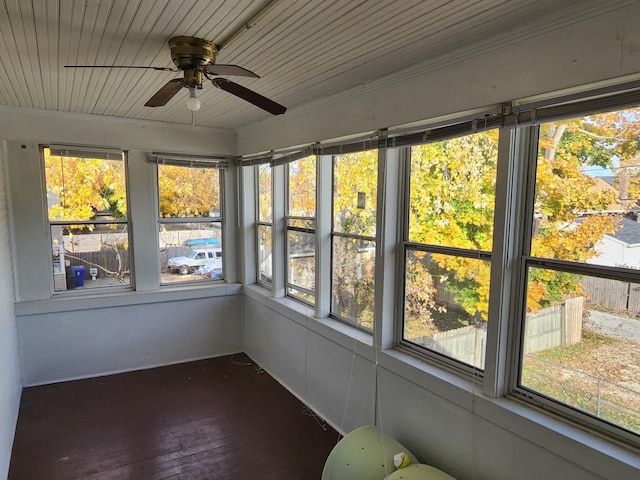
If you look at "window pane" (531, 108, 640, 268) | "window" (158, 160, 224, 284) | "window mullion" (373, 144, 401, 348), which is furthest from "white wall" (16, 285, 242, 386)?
"window pane" (531, 108, 640, 268)

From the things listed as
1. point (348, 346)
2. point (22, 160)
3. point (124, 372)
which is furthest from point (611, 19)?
point (124, 372)

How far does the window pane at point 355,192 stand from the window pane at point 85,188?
7.78 ft

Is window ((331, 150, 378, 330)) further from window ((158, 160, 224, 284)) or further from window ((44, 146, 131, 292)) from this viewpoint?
window ((44, 146, 131, 292))

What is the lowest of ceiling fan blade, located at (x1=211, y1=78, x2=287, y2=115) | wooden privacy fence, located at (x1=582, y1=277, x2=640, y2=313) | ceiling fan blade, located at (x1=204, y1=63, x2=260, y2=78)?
wooden privacy fence, located at (x1=582, y1=277, x2=640, y2=313)

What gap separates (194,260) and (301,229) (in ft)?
5.33

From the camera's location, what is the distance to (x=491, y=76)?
1886mm

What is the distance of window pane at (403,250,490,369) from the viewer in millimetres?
2156

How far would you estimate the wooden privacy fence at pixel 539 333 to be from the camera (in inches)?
69.9

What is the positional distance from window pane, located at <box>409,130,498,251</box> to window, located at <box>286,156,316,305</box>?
3.84 feet

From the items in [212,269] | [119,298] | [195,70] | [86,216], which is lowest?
[119,298]

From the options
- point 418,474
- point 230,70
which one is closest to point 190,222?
point 230,70

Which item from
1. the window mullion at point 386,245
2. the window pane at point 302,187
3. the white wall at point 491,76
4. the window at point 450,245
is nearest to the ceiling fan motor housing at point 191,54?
the white wall at point 491,76

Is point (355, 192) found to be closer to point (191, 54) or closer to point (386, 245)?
point (386, 245)

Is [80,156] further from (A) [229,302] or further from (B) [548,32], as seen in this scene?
(B) [548,32]
